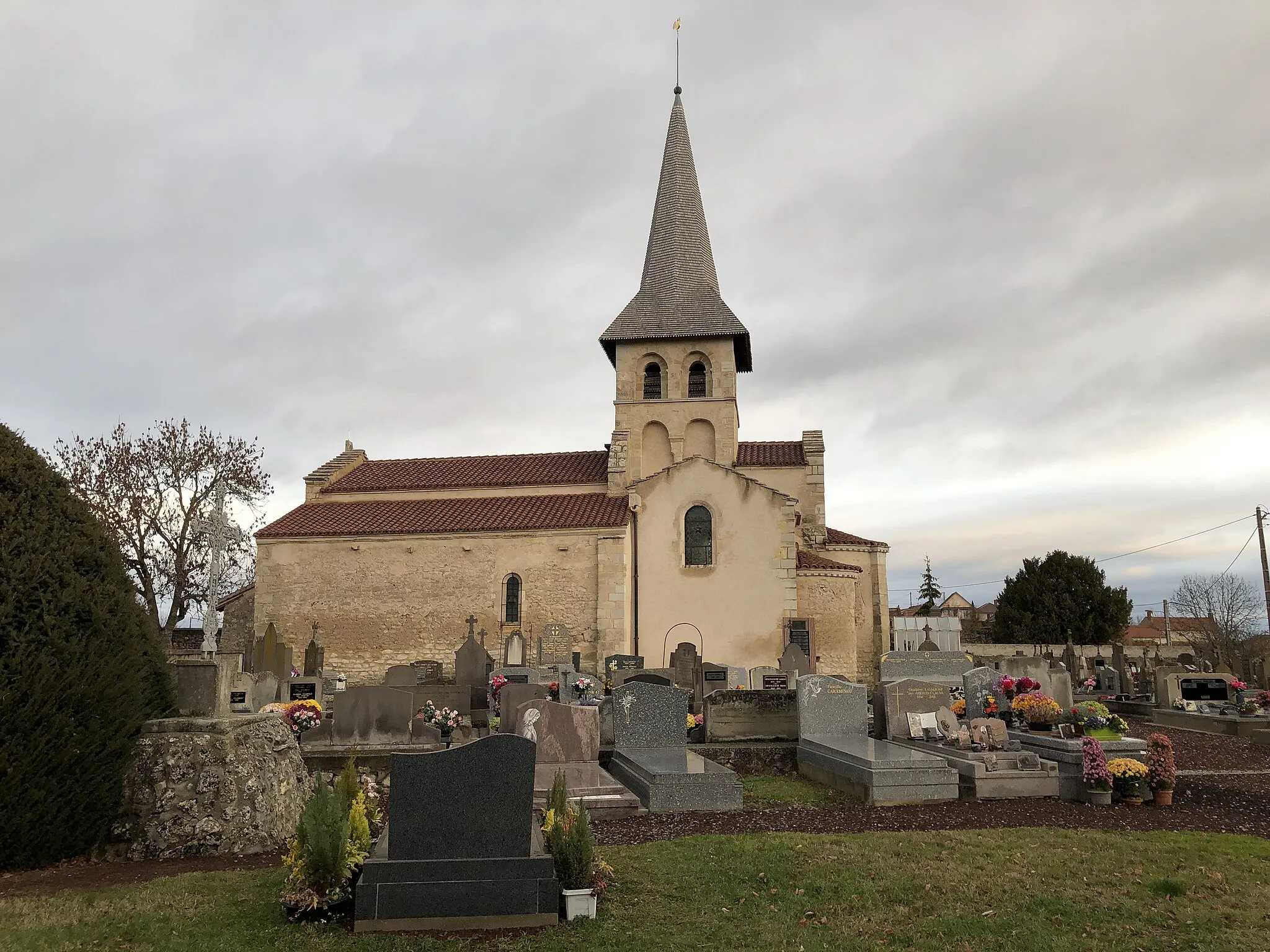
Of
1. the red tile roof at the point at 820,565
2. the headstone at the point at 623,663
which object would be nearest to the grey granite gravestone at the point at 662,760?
the headstone at the point at 623,663

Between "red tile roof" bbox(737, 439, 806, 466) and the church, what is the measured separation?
19cm

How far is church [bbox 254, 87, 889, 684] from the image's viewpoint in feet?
84.8

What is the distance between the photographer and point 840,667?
26031 mm

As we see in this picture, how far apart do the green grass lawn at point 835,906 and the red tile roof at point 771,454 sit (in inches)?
901

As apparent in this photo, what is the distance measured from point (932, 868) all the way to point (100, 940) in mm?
5904

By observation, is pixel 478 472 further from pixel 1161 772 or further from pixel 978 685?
pixel 1161 772

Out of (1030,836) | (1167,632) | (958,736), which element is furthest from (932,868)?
(1167,632)

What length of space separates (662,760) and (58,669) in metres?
6.84

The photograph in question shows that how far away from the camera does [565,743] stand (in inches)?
409

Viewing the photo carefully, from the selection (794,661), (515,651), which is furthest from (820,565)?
(515,651)

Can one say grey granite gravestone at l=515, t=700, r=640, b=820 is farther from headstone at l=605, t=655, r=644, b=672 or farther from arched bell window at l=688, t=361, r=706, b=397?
arched bell window at l=688, t=361, r=706, b=397

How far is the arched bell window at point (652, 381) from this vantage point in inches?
1213

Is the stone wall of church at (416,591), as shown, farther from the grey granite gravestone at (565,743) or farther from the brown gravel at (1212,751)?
the grey granite gravestone at (565,743)

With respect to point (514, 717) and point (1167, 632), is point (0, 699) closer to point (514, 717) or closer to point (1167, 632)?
point (514, 717)
